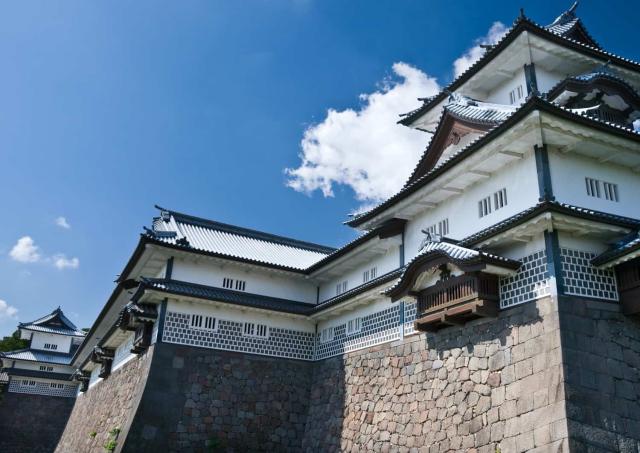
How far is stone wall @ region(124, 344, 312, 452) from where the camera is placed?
18188mm

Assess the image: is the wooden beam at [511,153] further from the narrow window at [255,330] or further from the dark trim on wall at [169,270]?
the dark trim on wall at [169,270]

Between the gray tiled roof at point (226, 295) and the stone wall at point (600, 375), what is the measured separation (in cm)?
1177

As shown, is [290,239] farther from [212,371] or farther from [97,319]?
[97,319]

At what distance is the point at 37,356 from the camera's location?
1887 inches

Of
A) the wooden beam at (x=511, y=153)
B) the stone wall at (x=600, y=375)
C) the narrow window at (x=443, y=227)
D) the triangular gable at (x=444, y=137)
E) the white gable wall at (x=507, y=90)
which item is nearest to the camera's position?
the stone wall at (x=600, y=375)

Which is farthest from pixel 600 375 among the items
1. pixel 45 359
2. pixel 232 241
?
pixel 45 359

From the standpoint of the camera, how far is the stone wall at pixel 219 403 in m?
18.2

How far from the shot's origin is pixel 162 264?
21.6 meters

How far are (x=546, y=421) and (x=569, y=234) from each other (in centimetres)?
405

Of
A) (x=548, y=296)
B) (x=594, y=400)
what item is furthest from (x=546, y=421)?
(x=548, y=296)

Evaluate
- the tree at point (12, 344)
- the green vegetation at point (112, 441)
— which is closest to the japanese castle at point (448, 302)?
the green vegetation at point (112, 441)

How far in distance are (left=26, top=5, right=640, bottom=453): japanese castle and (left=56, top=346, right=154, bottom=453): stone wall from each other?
0.19m

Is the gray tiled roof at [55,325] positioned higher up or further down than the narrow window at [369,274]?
higher up

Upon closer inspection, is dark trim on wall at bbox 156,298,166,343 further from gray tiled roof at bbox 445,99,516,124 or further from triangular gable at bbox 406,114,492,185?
gray tiled roof at bbox 445,99,516,124
